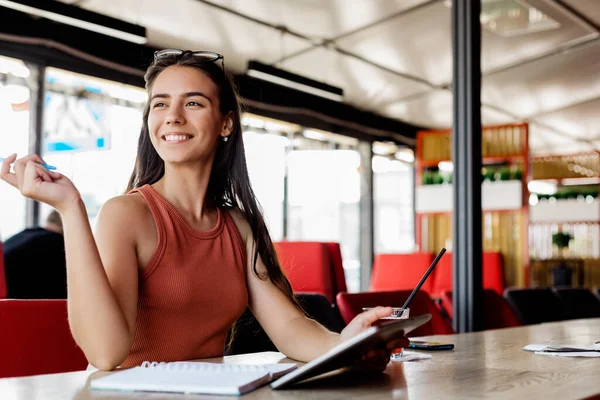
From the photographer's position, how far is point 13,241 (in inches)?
130

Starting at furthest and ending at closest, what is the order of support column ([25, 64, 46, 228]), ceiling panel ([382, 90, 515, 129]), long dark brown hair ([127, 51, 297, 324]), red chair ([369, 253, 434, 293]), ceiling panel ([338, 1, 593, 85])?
ceiling panel ([382, 90, 515, 129]) → red chair ([369, 253, 434, 293]) → ceiling panel ([338, 1, 593, 85]) → support column ([25, 64, 46, 228]) → long dark brown hair ([127, 51, 297, 324])

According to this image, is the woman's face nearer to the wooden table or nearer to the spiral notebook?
the wooden table

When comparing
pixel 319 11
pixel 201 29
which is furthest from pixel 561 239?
pixel 201 29

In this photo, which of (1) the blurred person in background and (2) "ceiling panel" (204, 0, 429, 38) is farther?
(2) "ceiling panel" (204, 0, 429, 38)

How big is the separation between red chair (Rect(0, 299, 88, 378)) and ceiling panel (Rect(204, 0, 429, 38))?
4.70m

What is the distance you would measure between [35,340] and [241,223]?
1.61 ft

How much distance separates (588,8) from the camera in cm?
627

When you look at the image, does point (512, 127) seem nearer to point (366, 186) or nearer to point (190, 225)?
point (366, 186)

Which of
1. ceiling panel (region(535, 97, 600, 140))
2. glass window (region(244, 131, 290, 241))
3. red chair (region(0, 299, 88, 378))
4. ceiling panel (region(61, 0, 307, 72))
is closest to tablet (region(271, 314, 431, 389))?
red chair (region(0, 299, 88, 378))

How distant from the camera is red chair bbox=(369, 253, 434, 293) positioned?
6.64m

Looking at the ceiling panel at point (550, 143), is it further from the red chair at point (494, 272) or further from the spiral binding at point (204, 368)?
the spiral binding at point (204, 368)

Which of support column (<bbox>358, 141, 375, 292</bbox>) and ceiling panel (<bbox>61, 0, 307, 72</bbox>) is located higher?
ceiling panel (<bbox>61, 0, 307, 72</bbox>)

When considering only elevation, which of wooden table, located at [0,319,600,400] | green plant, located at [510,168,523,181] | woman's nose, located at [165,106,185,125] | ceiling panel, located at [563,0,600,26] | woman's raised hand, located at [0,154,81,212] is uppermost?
ceiling panel, located at [563,0,600,26]

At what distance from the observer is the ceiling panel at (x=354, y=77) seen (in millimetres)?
7305
